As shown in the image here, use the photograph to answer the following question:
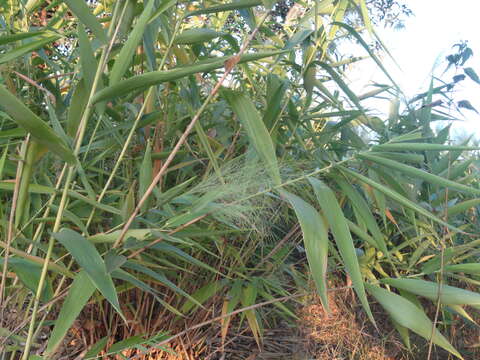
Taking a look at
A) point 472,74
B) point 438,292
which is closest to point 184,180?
point 438,292

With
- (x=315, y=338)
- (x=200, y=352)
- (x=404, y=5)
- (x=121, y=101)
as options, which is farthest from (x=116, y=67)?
(x=404, y=5)

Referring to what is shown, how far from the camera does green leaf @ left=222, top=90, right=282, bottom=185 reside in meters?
0.79

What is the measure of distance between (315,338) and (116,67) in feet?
3.00

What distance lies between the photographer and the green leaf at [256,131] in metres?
0.79

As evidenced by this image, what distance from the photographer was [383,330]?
5.05 ft

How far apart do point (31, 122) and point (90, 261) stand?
199 millimetres

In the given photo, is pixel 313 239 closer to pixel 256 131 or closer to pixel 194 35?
pixel 256 131

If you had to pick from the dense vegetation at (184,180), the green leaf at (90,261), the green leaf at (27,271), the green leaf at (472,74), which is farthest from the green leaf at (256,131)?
the green leaf at (472,74)

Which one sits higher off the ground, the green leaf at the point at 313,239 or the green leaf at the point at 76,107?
the green leaf at the point at 76,107

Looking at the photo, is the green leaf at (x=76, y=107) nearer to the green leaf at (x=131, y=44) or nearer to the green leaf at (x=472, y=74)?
the green leaf at (x=131, y=44)

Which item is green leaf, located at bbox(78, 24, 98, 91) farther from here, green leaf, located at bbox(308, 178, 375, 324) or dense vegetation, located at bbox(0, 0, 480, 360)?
green leaf, located at bbox(308, 178, 375, 324)

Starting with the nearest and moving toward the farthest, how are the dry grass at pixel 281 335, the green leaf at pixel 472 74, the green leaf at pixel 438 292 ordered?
the green leaf at pixel 438 292, the dry grass at pixel 281 335, the green leaf at pixel 472 74

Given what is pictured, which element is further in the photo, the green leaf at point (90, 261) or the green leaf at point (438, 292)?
the green leaf at point (438, 292)

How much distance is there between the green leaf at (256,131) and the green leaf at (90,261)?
268 millimetres
